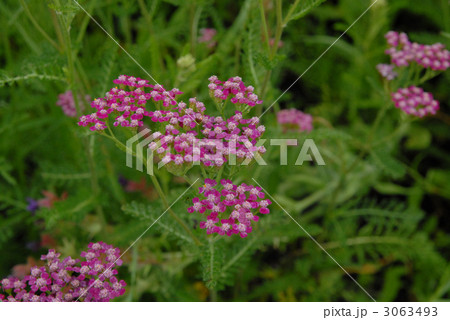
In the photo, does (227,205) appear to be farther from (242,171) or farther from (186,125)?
(242,171)

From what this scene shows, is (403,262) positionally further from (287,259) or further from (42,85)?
(42,85)

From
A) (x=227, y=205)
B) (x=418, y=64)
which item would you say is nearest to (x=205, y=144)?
(x=227, y=205)

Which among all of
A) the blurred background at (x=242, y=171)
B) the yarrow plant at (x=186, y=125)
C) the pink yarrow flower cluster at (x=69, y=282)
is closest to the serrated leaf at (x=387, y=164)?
the blurred background at (x=242, y=171)

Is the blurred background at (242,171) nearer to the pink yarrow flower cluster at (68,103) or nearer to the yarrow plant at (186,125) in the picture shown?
the pink yarrow flower cluster at (68,103)

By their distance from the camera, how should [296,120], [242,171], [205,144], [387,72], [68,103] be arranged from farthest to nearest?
[296,120] → [387,72] → [68,103] → [242,171] → [205,144]

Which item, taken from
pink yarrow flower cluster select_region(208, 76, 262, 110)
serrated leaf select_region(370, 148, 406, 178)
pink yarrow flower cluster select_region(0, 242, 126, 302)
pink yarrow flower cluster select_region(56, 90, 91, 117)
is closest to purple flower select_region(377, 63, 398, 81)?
serrated leaf select_region(370, 148, 406, 178)

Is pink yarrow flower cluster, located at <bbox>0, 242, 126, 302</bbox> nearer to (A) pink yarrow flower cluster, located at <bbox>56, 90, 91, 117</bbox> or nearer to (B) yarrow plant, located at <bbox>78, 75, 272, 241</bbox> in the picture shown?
(B) yarrow plant, located at <bbox>78, 75, 272, 241</bbox>
